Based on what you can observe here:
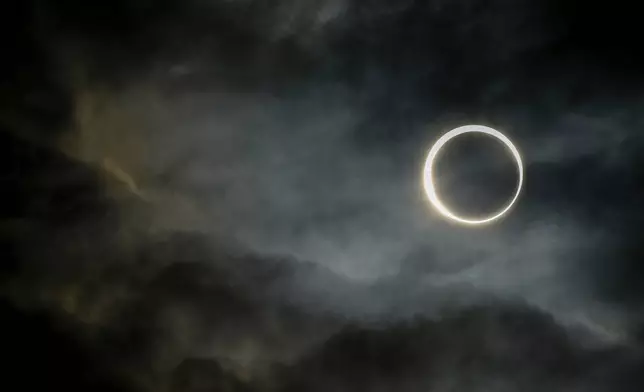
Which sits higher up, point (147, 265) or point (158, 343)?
point (147, 265)

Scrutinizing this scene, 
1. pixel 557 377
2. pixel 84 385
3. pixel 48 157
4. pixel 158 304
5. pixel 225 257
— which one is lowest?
pixel 84 385

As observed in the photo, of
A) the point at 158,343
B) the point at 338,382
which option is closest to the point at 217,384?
the point at 158,343

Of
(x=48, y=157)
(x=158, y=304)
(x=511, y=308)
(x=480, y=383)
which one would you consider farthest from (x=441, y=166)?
(x=48, y=157)

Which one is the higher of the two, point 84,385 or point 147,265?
point 147,265

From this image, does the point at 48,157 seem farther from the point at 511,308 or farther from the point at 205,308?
the point at 511,308

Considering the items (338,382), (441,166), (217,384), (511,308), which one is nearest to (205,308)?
(217,384)

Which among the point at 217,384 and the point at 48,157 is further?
the point at 217,384

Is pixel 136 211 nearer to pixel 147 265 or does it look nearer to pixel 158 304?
pixel 147 265

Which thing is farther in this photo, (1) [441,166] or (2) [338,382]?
(2) [338,382]
